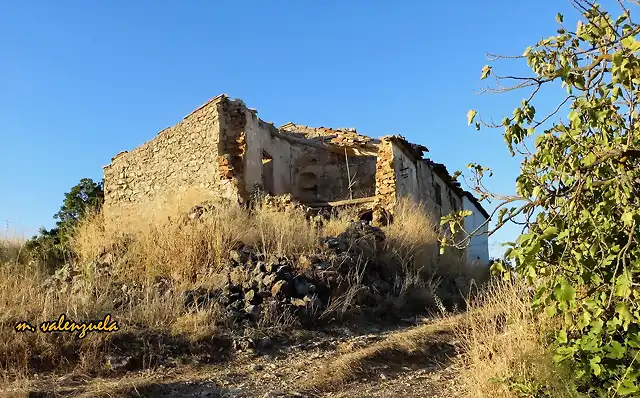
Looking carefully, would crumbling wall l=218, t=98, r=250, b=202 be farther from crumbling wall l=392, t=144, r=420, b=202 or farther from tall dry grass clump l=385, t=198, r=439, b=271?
crumbling wall l=392, t=144, r=420, b=202

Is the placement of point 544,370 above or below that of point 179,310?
below

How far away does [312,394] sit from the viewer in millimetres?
4715

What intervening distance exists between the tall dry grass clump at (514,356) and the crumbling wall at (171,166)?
362 inches

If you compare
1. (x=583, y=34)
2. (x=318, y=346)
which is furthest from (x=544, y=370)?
(x=318, y=346)

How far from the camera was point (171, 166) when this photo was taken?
15.3 metres

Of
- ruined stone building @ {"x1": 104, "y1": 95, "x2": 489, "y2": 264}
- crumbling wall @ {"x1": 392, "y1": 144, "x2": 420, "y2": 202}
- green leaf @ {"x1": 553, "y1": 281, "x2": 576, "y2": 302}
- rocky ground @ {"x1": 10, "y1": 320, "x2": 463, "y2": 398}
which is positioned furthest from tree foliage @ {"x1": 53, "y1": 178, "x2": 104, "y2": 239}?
green leaf @ {"x1": 553, "y1": 281, "x2": 576, "y2": 302}

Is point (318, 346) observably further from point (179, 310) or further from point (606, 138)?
point (606, 138)

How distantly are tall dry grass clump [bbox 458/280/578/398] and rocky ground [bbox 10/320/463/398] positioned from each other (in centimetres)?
38

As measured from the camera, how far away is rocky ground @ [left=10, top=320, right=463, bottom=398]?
4.62 meters

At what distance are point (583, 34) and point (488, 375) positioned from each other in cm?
246

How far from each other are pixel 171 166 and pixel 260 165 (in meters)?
2.56

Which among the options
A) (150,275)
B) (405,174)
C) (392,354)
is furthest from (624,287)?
(405,174)

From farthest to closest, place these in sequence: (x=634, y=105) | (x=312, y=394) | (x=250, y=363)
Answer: (x=250, y=363) → (x=312, y=394) → (x=634, y=105)

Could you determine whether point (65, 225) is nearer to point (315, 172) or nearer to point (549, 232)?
point (315, 172)
